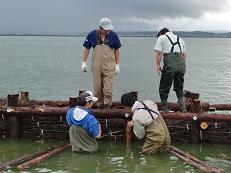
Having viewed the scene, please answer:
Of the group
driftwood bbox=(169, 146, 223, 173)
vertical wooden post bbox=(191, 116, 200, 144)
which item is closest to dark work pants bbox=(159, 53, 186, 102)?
vertical wooden post bbox=(191, 116, 200, 144)

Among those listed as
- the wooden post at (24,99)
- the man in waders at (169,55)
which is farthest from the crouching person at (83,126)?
the wooden post at (24,99)

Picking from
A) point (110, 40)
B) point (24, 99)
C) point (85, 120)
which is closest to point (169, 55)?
point (110, 40)

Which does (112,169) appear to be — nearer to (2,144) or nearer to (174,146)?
(174,146)

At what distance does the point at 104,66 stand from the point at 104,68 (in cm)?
5

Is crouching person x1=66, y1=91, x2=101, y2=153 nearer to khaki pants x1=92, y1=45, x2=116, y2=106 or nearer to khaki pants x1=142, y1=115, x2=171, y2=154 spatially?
khaki pants x1=142, y1=115, x2=171, y2=154

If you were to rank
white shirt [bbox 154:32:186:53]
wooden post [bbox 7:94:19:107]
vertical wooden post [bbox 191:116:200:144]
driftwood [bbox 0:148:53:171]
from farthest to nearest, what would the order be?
wooden post [bbox 7:94:19:107] → vertical wooden post [bbox 191:116:200:144] → white shirt [bbox 154:32:186:53] → driftwood [bbox 0:148:53:171]

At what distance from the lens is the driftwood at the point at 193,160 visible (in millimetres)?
8703

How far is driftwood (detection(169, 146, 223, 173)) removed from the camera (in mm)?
8703

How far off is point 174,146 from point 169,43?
99.1 inches

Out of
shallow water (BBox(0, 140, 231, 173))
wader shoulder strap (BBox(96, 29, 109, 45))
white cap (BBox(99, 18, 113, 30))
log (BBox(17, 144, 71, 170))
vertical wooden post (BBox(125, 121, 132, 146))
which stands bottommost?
shallow water (BBox(0, 140, 231, 173))

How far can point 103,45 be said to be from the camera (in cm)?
1170

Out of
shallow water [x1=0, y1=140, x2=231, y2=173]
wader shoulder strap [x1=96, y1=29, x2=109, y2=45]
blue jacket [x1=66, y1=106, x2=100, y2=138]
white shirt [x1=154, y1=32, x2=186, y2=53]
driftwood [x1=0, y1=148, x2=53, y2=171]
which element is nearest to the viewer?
driftwood [x1=0, y1=148, x2=53, y2=171]

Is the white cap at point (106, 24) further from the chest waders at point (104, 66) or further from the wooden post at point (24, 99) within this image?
the wooden post at point (24, 99)

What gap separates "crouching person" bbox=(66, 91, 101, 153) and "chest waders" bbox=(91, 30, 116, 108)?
65.7 inches
